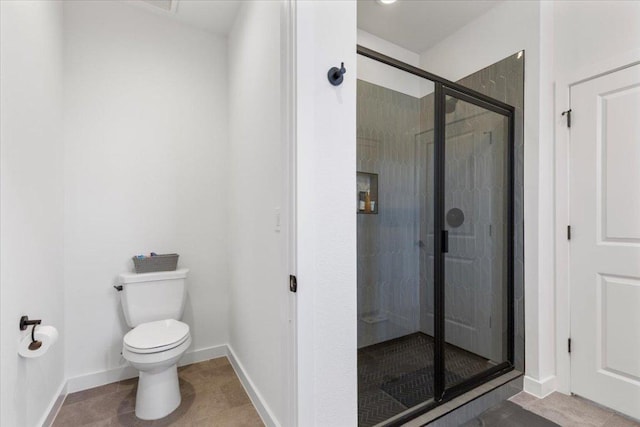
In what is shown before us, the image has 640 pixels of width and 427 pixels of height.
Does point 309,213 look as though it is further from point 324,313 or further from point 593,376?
point 593,376

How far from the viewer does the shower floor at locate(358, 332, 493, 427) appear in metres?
1.61

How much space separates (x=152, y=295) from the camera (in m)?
2.08

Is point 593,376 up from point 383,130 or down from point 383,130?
down

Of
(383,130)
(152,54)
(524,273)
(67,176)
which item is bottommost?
(524,273)

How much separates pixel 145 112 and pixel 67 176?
688 millimetres

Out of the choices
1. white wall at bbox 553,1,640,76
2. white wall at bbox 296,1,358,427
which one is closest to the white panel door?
white wall at bbox 553,1,640,76

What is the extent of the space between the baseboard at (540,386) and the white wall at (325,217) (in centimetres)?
146

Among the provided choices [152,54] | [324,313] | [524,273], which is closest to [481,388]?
[524,273]

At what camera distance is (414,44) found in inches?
108

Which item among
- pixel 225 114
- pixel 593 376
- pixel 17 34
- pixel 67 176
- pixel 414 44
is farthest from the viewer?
pixel 414 44

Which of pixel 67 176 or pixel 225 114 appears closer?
pixel 67 176

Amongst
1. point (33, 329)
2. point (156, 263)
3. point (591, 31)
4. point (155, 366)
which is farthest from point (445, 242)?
point (33, 329)

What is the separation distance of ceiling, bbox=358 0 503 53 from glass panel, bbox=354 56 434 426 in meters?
0.85

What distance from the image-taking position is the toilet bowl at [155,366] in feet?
5.41
